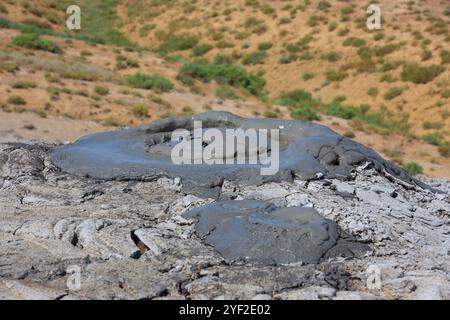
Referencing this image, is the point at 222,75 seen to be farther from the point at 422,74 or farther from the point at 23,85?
the point at 23,85

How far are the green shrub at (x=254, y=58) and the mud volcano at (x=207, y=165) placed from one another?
14.8m

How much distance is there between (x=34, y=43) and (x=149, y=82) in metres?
4.32

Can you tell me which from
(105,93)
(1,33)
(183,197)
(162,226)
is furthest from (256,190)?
(1,33)

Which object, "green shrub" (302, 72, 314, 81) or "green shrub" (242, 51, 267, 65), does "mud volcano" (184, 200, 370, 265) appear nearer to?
"green shrub" (302, 72, 314, 81)

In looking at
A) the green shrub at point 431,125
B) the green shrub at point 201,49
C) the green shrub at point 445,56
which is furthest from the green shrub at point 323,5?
the green shrub at point 431,125

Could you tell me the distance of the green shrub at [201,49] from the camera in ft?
78.0

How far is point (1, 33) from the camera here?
61.5ft

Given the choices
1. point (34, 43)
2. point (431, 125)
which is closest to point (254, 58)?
point (34, 43)

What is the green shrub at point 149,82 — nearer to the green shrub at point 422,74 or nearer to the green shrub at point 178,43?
the green shrub at point 422,74

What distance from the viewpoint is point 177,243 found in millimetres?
4734

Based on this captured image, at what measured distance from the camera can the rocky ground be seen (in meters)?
4.07

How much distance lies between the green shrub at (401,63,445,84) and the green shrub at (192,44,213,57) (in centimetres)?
849
